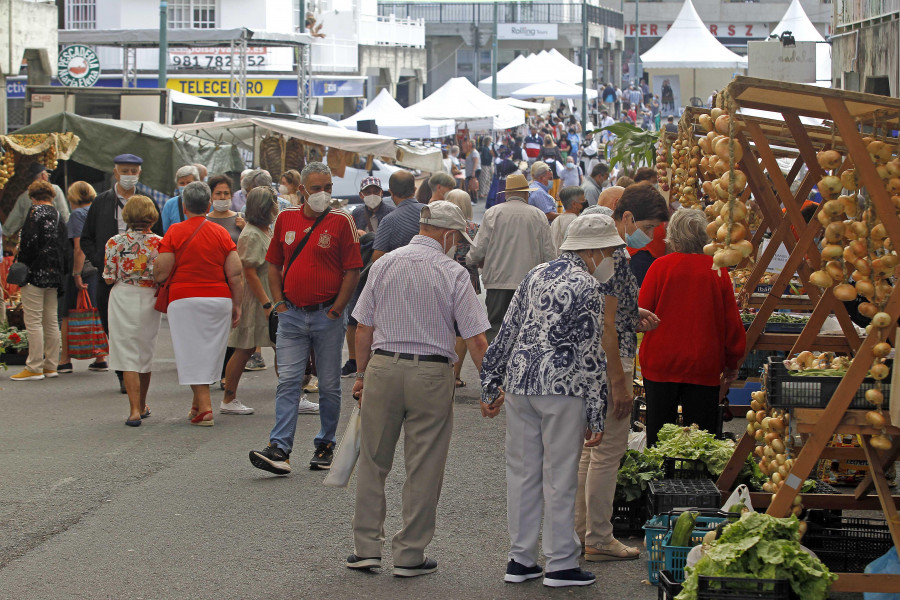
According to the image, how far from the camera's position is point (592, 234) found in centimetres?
548

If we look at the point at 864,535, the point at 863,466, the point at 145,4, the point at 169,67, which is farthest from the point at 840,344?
the point at 145,4

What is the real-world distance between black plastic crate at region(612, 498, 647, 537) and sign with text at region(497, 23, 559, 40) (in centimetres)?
6422

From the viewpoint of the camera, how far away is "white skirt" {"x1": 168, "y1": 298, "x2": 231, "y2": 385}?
881 centimetres

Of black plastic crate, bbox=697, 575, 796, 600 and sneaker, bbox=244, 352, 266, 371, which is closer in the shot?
black plastic crate, bbox=697, 575, 796, 600

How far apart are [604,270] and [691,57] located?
24.1 m

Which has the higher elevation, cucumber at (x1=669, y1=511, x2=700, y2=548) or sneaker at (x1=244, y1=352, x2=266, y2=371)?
cucumber at (x1=669, y1=511, x2=700, y2=548)

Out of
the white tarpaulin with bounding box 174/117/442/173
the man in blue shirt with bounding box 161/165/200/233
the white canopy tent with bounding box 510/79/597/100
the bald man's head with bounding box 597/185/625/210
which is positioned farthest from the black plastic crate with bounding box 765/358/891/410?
the white canopy tent with bounding box 510/79/597/100

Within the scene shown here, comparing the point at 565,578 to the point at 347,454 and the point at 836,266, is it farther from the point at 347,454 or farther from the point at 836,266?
the point at 836,266

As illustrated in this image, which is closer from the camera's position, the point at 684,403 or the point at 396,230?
the point at 684,403

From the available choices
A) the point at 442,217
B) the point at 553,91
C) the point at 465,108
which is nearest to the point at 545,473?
the point at 442,217

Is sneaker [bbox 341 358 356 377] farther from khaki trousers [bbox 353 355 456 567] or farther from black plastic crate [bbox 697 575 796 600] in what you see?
black plastic crate [bbox 697 575 796 600]

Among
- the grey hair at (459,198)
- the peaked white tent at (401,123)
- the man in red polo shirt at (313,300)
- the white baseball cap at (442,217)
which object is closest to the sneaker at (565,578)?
the white baseball cap at (442,217)

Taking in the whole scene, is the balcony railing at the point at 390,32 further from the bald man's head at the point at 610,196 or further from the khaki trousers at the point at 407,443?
the khaki trousers at the point at 407,443

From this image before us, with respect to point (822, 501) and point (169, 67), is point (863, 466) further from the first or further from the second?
point (169, 67)
